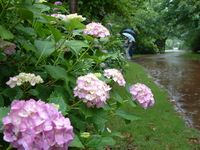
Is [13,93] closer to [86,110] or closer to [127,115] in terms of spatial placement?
[86,110]

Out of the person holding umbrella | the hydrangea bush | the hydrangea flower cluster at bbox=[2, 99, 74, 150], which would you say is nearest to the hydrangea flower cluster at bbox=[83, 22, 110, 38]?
the hydrangea bush

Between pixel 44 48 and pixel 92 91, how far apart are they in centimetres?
40

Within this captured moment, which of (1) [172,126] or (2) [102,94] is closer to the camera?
(2) [102,94]

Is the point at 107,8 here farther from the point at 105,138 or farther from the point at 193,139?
the point at 105,138

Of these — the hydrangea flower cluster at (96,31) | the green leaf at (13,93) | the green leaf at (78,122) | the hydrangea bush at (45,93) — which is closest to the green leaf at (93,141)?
the hydrangea bush at (45,93)

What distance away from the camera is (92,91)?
52.9 inches

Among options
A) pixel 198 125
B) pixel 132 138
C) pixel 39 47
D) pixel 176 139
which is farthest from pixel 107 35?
pixel 198 125

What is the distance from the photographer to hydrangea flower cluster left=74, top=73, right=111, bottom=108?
133 centimetres

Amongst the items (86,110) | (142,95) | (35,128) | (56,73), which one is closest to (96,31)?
(142,95)

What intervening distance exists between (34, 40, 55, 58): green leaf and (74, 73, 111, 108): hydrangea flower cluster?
250 mm

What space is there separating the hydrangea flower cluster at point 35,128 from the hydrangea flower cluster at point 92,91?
46cm

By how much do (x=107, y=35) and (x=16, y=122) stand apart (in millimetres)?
1418

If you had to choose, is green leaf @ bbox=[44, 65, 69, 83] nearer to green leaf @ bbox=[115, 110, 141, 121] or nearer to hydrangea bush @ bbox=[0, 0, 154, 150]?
hydrangea bush @ bbox=[0, 0, 154, 150]

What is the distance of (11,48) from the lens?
4.73 ft
